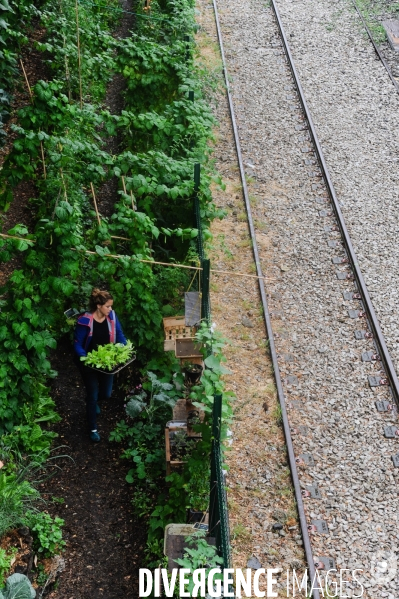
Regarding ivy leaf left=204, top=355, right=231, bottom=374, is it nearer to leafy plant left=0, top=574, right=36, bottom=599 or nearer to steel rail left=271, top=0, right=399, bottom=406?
leafy plant left=0, top=574, right=36, bottom=599

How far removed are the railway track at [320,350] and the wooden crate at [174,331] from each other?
130 cm

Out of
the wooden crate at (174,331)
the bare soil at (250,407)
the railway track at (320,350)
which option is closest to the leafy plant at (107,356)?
the wooden crate at (174,331)

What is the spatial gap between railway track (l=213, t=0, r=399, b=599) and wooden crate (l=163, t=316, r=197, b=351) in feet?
4.27

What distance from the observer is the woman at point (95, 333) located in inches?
253

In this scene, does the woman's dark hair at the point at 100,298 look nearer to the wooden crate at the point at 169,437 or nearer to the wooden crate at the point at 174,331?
the wooden crate at the point at 174,331

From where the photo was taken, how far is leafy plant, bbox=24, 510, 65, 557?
593cm

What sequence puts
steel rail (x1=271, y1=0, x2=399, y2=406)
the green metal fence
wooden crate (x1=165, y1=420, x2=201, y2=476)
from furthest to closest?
steel rail (x1=271, y1=0, x2=399, y2=406) → wooden crate (x1=165, y1=420, x2=201, y2=476) → the green metal fence

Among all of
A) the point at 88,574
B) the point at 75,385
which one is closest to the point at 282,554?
the point at 88,574

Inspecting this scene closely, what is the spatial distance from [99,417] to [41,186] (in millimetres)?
3392

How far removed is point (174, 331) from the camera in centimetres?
745

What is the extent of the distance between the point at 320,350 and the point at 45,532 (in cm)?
395

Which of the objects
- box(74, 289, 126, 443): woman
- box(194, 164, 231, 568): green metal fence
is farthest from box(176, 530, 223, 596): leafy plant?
box(74, 289, 126, 443): woman

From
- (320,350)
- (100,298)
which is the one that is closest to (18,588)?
(100,298)

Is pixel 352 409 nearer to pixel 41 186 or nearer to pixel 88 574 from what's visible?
pixel 88 574
